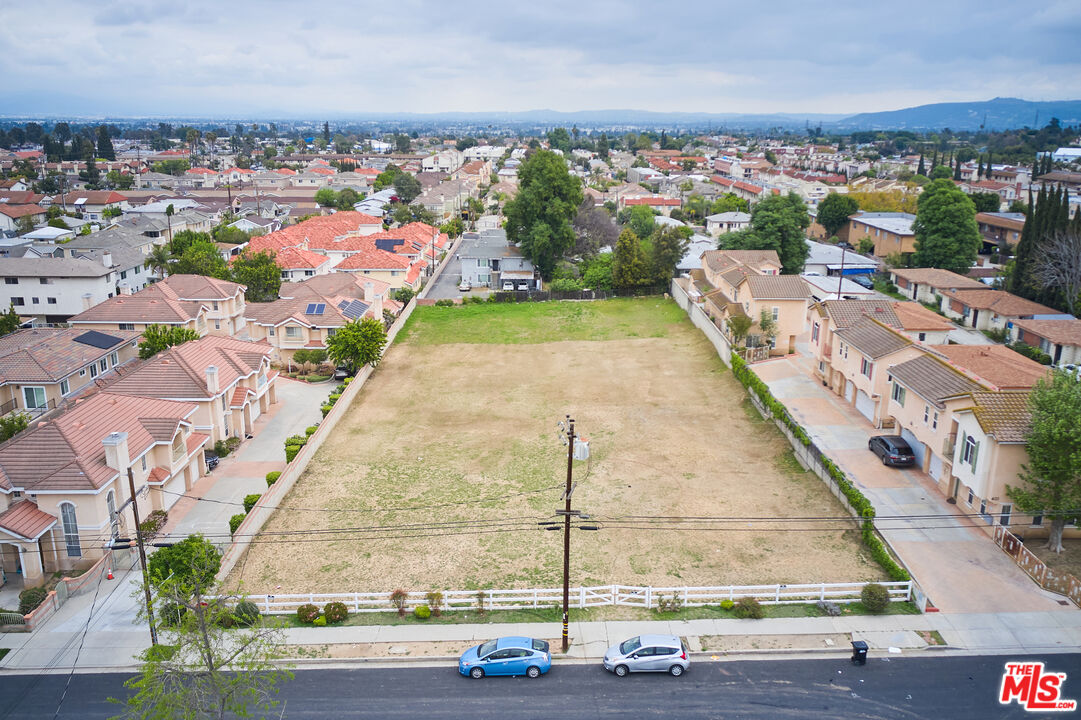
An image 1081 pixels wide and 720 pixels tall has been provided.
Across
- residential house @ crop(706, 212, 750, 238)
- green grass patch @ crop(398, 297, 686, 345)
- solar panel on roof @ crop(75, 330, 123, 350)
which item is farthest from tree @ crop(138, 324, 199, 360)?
residential house @ crop(706, 212, 750, 238)

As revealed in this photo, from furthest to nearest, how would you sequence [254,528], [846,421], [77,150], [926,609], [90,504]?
[77,150]
[846,421]
[254,528]
[90,504]
[926,609]

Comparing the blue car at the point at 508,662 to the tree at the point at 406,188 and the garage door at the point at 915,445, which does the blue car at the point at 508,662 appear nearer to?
the garage door at the point at 915,445

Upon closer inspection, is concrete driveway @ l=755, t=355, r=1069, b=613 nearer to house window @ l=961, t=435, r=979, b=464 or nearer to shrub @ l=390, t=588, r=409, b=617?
house window @ l=961, t=435, r=979, b=464

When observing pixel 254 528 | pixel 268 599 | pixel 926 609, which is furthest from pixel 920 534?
pixel 254 528

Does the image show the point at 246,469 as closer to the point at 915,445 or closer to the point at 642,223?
the point at 915,445

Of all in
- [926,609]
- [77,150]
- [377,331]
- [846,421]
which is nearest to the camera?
[926,609]

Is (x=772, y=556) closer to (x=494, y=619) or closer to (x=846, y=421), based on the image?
(x=494, y=619)
